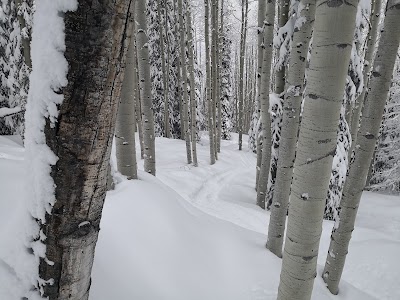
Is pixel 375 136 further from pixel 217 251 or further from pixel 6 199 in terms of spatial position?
pixel 6 199

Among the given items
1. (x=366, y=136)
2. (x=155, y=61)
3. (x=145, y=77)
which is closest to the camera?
(x=366, y=136)

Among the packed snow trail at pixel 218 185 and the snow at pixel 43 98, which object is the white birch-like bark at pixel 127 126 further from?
the packed snow trail at pixel 218 185

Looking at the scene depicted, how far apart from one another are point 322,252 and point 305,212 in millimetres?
3785

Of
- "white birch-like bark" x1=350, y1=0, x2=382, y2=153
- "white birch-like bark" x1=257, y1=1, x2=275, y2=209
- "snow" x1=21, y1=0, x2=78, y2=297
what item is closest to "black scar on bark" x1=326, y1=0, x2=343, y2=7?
"snow" x1=21, y1=0, x2=78, y2=297

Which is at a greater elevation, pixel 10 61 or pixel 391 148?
pixel 10 61

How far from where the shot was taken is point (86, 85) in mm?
1003

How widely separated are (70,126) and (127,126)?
9.01ft

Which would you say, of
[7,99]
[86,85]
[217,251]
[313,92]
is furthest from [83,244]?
[7,99]

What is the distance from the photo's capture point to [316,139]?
168 centimetres

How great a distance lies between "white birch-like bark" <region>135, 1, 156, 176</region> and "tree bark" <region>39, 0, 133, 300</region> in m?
4.12

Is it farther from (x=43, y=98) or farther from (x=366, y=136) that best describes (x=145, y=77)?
(x=43, y=98)

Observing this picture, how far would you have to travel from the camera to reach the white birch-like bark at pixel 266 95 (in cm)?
636

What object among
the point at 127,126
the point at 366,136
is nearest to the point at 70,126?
the point at 127,126

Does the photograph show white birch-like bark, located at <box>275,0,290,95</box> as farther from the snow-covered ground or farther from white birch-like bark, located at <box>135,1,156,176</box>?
the snow-covered ground
